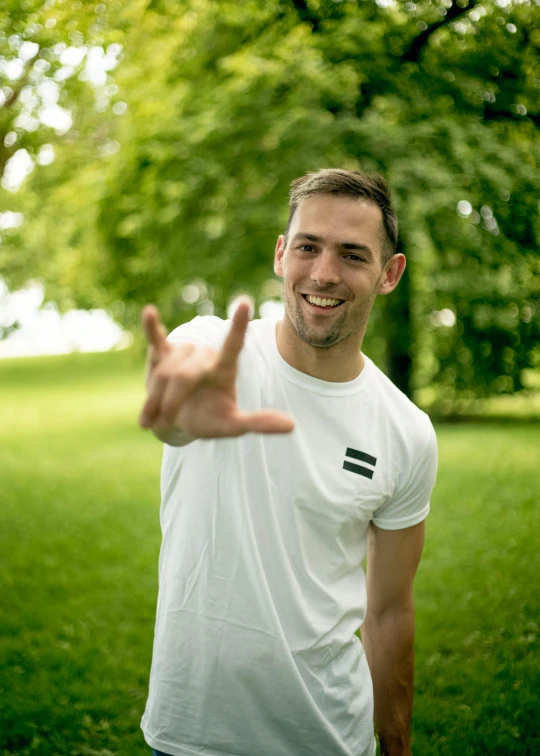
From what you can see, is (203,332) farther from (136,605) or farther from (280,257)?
(136,605)

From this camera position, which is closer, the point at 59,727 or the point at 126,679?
the point at 59,727

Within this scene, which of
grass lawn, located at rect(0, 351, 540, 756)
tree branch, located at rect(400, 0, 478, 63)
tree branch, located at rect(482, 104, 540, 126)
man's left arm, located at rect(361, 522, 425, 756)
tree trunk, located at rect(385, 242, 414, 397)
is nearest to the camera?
man's left arm, located at rect(361, 522, 425, 756)

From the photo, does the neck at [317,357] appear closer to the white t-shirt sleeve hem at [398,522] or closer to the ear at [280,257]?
the ear at [280,257]

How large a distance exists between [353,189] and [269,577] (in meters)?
1.16

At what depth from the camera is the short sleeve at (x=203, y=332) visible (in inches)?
86.4

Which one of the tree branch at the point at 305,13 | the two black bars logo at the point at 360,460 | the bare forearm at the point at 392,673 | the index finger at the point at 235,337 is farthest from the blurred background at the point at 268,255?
the index finger at the point at 235,337

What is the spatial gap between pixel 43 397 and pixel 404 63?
Answer: 2165 centimetres

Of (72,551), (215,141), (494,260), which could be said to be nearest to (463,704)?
(72,551)

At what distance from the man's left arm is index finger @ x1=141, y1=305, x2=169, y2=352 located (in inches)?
44.3

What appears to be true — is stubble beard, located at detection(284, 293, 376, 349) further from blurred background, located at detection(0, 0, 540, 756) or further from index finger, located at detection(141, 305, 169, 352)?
blurred background, located at detection(0, 0, 540, 756)

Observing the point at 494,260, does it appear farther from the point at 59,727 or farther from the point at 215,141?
the point at 59,727

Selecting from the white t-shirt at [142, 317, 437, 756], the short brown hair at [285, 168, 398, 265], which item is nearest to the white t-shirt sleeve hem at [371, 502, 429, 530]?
the white t-shirt at [142, 317, 437, 756]

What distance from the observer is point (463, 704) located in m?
4.89

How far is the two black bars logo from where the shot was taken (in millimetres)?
2299
